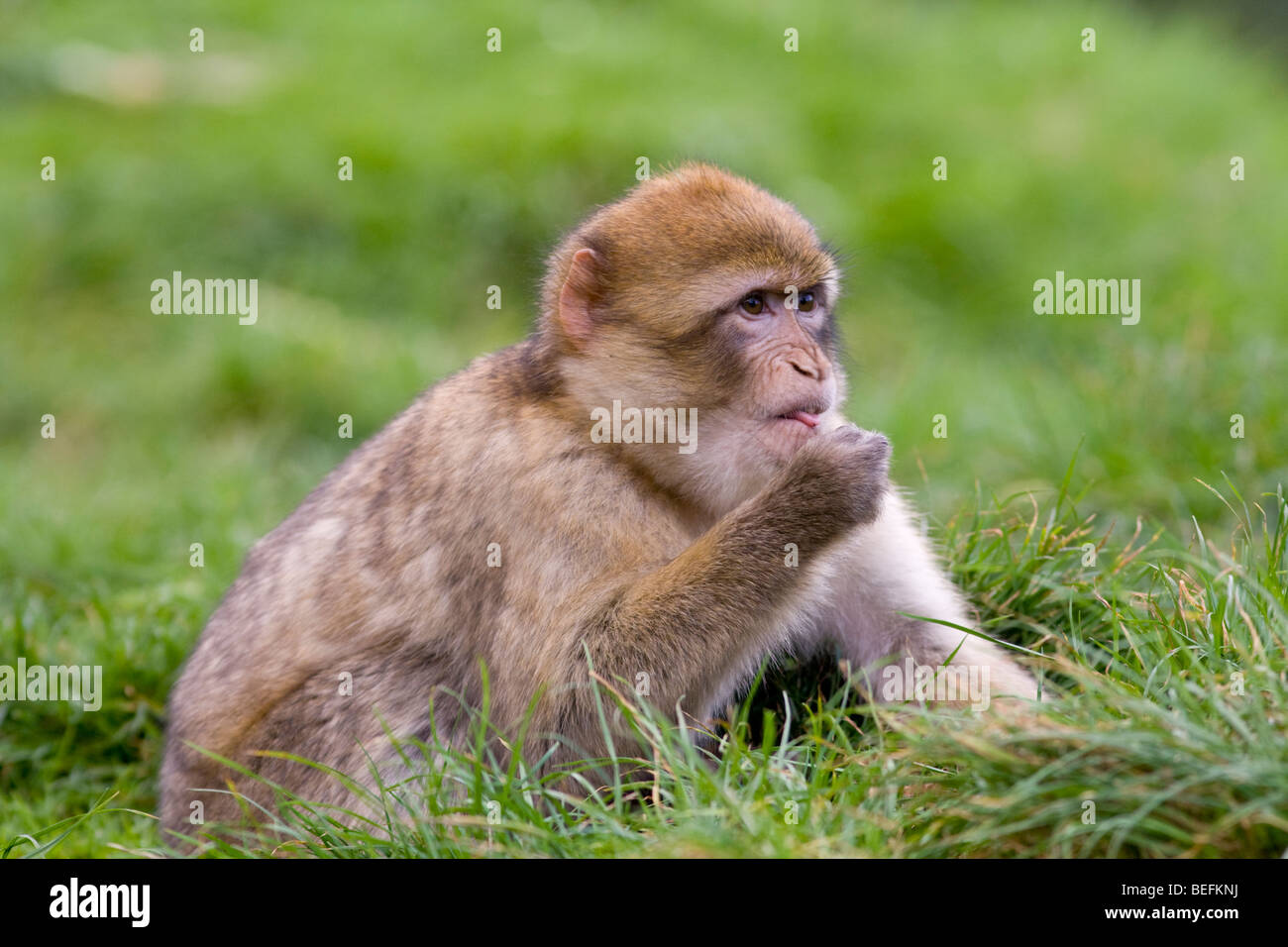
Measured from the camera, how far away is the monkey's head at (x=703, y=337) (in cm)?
413

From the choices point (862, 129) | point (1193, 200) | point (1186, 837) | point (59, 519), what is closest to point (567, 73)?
point (862, 129)

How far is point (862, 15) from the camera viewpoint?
13.6 meters

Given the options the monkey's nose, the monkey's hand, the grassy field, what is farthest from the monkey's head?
the grassy field

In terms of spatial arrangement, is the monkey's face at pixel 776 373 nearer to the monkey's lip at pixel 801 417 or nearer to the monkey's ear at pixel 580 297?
the monkey's lip at pixel 801 417

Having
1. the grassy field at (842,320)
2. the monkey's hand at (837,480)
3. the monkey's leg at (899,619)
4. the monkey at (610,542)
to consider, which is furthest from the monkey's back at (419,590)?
the monkey's leg at (899,619)

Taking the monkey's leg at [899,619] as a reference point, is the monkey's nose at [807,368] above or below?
above

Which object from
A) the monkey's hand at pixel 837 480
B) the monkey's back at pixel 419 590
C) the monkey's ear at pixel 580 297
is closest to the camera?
the monkey's hand at pixel 837 480

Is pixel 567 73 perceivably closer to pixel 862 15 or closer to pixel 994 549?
pixel 862 15

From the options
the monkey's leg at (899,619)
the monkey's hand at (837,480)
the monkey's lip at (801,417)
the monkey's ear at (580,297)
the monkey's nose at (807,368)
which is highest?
the monkey's ear at (580,297)

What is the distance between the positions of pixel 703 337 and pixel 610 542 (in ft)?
2.16

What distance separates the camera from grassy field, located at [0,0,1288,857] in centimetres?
345

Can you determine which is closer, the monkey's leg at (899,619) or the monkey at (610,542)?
the monkey at (610,542)

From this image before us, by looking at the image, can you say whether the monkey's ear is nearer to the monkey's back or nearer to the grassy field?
the monkey's back
